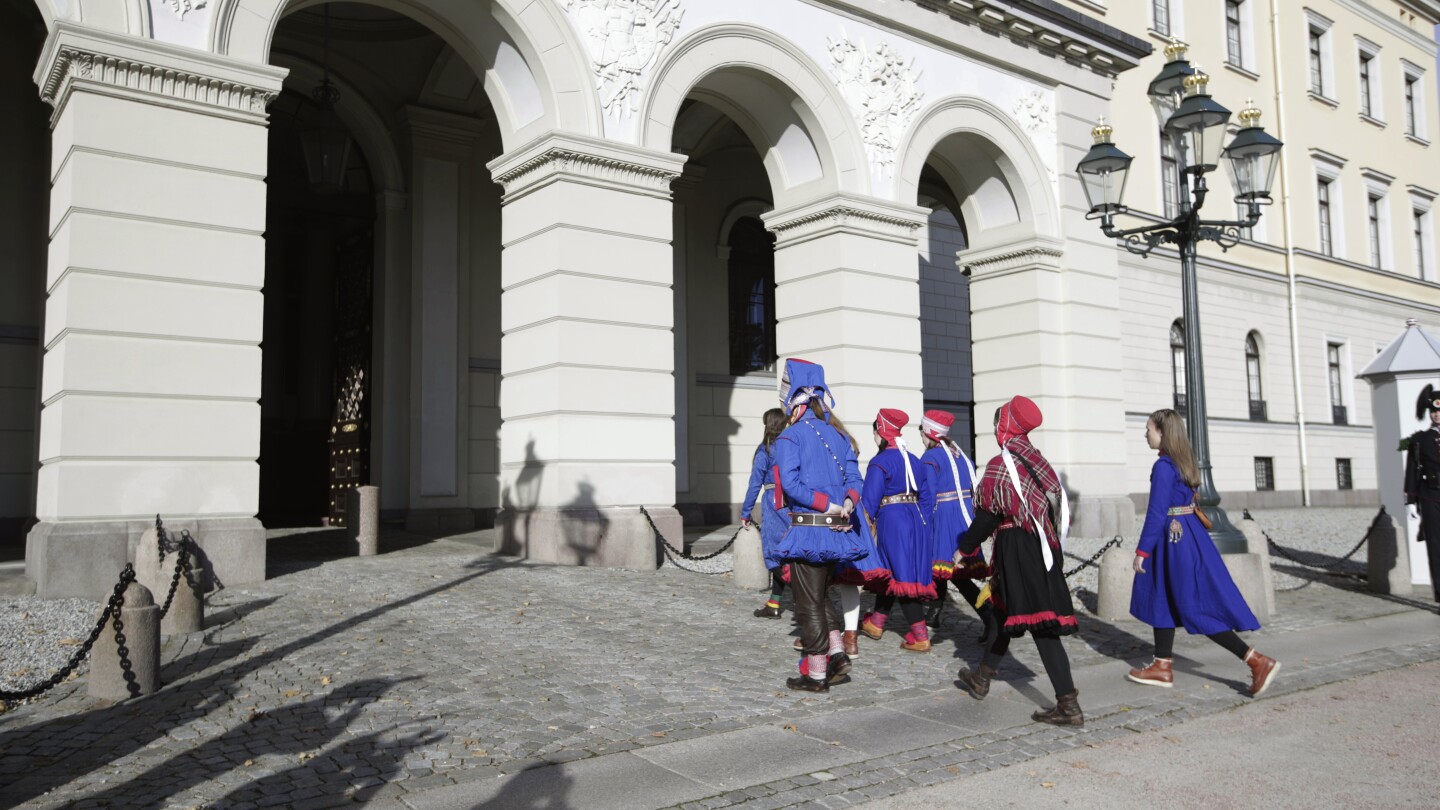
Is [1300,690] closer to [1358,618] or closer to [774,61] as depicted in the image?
[1358,618]

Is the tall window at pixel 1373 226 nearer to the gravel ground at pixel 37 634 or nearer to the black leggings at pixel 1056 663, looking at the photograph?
the black leggings at pixel 1056 663

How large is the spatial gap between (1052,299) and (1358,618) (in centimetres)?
880

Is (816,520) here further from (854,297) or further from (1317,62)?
(1317,62)

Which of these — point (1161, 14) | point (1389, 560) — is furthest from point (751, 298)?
point (1161, 14)

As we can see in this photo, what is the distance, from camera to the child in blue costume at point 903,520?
8039 mm

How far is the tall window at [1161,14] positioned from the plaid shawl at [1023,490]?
22569 mm

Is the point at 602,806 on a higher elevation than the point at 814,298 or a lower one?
lower

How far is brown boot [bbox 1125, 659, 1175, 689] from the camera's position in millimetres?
6988

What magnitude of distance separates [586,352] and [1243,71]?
22.0 meters

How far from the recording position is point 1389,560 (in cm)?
1191

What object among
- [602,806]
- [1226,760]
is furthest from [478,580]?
[1226,760]

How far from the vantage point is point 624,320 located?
12.9 meters

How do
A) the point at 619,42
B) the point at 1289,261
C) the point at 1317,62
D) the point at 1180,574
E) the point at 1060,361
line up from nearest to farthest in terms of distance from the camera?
the point at 1180,574, the point at 619,42, the point at 1060,361, the point at 1289,261, the point at 1317,62

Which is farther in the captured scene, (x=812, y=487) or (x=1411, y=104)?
(x=1411, y=104)
